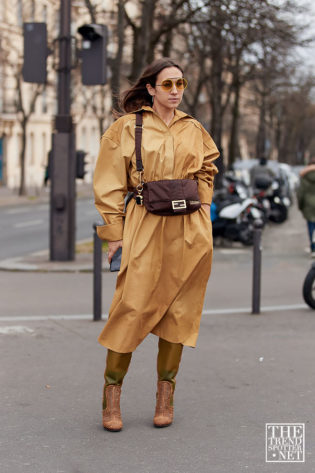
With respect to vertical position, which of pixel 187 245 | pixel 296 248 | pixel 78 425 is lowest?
pixel 296 248

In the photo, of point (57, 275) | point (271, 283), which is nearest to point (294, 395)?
point (271, 283)

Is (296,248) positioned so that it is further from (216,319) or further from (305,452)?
(305,452)

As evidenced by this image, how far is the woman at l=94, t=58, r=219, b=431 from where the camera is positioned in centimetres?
471

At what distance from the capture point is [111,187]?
476cm

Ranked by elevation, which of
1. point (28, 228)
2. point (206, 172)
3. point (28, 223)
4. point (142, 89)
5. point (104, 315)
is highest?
point (142, 89)

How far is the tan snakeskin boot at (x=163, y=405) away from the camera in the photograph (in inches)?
192

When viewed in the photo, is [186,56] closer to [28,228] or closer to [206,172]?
[28,228]

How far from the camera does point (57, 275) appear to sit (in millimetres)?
11992

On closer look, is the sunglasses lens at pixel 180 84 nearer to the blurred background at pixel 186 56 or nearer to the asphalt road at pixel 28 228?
the blurred background at pixel 186 56

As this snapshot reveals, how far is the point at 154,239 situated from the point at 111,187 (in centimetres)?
35

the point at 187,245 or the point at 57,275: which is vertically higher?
the point at 187,245

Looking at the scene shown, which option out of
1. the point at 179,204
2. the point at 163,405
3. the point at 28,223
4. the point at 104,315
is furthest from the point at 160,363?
the point at 28,223

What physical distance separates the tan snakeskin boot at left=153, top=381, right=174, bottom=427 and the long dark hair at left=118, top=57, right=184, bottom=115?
4.90ft

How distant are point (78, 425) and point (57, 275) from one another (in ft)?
23.4
